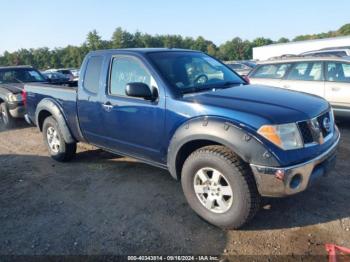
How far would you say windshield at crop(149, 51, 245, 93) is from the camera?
3996 mm

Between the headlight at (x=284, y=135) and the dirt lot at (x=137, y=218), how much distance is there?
90 cm

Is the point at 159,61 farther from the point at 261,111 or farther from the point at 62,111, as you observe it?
the point at 62,111

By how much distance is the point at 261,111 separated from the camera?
324cm

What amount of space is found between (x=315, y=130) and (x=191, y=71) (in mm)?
1658

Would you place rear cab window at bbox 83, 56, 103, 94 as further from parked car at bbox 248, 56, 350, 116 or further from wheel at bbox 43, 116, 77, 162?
parked car at bbox 248, 56, 350, 116

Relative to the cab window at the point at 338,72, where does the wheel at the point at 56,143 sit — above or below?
below

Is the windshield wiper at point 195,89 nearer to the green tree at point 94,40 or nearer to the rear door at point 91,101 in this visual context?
the rear door at point 91,101

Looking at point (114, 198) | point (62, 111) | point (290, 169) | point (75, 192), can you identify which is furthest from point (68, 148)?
point (290, 169)

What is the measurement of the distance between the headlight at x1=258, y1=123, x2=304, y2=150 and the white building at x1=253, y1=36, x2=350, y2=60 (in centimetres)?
3544

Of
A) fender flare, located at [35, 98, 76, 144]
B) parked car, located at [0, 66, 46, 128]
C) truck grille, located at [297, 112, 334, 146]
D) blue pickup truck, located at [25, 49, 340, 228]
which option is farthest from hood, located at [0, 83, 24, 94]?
truck grille, located at [297, 112, 334, 146]

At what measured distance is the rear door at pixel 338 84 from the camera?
695 cm

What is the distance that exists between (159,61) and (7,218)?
8.36ft

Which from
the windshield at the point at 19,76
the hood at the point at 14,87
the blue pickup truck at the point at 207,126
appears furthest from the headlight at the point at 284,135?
the windshield at the point at 19,76

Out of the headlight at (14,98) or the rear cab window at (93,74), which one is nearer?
the rear cab window at (93,74)
